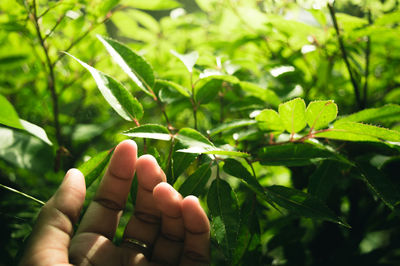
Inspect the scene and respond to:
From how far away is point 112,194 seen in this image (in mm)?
601

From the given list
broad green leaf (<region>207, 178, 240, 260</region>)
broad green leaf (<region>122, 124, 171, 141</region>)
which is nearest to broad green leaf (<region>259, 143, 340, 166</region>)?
broad green leaf (<region>207, 178, 240, 260</region>)

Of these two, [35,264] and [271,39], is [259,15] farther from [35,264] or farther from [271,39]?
[35,264]

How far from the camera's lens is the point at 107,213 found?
60 cm

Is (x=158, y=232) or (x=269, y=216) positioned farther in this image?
(x=269, y=216)

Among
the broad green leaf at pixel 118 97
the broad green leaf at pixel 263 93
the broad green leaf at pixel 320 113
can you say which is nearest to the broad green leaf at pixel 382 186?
the broad green leaf at pixel 320 113

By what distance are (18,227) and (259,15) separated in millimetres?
996

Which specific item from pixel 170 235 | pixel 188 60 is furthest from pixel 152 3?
pixel 170 235

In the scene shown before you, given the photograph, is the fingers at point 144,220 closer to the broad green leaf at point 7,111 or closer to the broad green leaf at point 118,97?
the broad green leaf at point 118,97

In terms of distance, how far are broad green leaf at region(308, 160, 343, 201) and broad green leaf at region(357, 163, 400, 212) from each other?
0.07m

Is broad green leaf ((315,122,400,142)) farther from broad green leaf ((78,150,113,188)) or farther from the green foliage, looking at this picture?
broad green leaf ((78,150,113,188))

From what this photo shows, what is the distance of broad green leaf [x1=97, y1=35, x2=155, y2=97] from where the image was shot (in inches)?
22.0

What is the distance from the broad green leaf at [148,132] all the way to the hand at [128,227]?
0.19 ft

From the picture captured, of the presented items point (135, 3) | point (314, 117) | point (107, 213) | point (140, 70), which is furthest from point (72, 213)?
point (135, 3)

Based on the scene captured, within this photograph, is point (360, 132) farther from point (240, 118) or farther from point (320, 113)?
point (240, 118)
